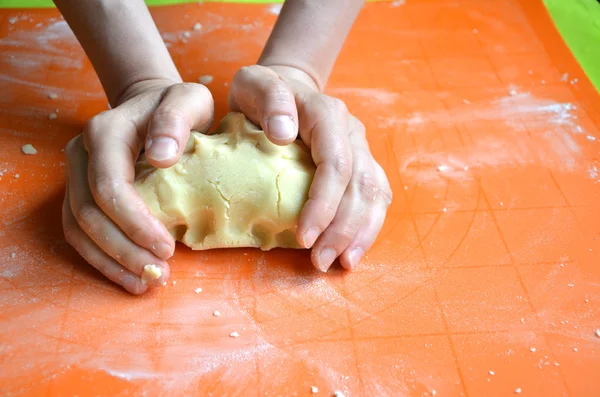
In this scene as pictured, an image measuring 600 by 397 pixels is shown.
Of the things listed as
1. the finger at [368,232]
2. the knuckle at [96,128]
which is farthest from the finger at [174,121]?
the finger at [368,232]

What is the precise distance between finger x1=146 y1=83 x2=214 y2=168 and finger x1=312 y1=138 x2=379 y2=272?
37 cm

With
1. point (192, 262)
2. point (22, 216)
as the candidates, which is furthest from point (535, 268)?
Answer: point (22, 216)

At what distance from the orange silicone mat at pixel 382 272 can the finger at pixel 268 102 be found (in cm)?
31

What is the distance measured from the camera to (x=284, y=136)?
3.69 feet

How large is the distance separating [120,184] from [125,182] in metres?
0.01

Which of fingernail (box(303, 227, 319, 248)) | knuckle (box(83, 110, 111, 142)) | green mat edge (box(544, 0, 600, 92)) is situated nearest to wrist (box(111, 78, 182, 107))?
knuckle (box(83, 110, 111, 142))

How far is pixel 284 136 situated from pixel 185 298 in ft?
1.35

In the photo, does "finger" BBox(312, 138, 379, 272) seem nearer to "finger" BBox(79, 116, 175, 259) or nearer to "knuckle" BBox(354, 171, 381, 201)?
"knuckle" BBox(354, 171, 381, 201)

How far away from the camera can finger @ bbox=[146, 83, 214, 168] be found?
105 cm

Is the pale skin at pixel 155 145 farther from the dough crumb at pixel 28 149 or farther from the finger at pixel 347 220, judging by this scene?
the dough crumb at pixel 28 149

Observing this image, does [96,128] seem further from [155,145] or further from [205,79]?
[205,79]

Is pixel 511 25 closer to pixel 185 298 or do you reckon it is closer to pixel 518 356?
pixel 518 356

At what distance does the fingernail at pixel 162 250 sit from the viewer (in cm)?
112

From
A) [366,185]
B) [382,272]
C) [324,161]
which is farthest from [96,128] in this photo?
[382,272]
